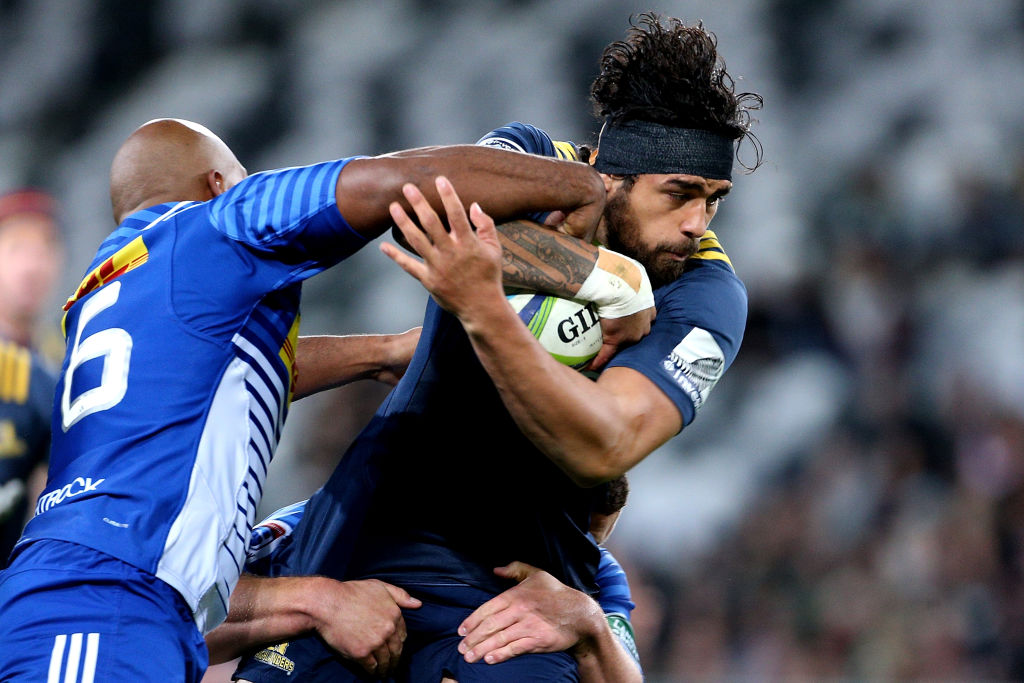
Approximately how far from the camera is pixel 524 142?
3.03 meters

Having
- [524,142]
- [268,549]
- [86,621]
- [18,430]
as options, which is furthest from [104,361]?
[18,430]

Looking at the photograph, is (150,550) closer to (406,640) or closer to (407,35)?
(406,640)

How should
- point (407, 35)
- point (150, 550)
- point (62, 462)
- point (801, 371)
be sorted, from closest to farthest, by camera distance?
point (150, 550), point (62, 462), point (801, 371), point (407, 35)

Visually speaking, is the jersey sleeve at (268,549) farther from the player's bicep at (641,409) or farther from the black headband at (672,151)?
the black headband at (672,151)

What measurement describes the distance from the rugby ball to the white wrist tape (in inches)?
1.7

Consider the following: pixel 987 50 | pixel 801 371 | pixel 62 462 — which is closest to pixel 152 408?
pixel 62 462

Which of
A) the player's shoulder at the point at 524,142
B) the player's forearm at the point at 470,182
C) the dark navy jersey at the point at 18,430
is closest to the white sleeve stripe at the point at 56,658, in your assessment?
the player's forearm at the point at 470,182

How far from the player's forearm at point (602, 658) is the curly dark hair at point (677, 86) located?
1.45 metres

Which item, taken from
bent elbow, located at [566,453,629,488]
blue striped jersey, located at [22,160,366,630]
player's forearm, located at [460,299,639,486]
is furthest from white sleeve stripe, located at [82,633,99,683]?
bent elbow, located at [566,453,629,488]

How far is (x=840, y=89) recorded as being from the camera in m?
7.72

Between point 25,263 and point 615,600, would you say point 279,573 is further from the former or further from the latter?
point 25,263

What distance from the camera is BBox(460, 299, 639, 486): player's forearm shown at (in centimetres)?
240

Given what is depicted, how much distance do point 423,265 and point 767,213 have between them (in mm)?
5531

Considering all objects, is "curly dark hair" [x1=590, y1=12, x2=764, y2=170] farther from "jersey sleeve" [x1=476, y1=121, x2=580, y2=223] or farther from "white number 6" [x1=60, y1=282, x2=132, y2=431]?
"white number 6" [x1=60, y1=282, x2=132, y2=431]
